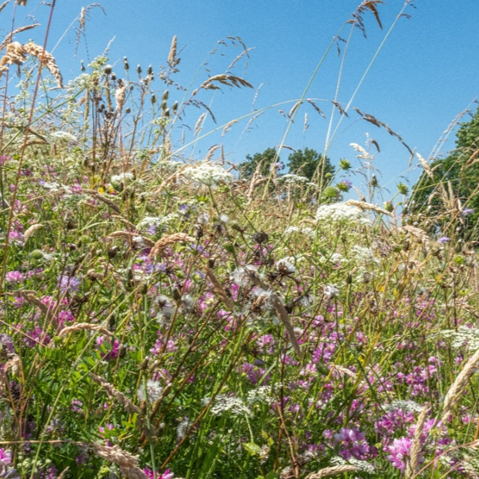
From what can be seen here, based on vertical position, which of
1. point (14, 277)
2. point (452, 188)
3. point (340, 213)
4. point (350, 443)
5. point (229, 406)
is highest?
point (452, 188)

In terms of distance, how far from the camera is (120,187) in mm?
2381

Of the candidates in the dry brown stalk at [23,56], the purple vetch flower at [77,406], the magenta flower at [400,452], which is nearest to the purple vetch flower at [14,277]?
the purple vetch flower at [77,406]

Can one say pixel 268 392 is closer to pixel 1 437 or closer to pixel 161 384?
pixel 161 384

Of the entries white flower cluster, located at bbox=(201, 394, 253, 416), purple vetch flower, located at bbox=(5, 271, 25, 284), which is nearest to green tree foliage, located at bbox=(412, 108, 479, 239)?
white flower cluster, located at bbox=(201, 394, 253, 416)

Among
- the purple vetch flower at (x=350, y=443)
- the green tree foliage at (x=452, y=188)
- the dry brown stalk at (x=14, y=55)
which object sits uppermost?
the green tree foliage at (x=452, y=188)

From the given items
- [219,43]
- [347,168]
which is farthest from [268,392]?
[219,43]

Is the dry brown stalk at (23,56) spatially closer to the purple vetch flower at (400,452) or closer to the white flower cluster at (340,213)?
the white flower cluster at (340,213)

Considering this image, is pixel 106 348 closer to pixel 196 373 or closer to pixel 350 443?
pixel 196 373

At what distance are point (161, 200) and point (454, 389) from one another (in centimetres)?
241

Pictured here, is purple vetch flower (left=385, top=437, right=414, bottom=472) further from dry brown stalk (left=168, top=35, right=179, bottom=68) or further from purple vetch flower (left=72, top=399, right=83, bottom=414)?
dry brown stalk (left=168, top=35, right=179, bottom=68)

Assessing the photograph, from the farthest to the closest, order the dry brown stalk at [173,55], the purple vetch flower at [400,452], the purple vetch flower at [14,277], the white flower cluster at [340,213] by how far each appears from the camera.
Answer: the dry brown stalk at [173,55] → the purple vetch flower at [14,277] → the white flower cluster at [340,213] → the purple vetch flower at [400,452]

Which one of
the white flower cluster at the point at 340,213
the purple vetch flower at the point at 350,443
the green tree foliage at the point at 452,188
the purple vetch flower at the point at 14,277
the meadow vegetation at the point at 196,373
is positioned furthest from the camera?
the green tree foliage at the point at 452,188

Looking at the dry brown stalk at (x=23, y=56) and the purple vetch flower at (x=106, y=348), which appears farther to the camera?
the purple vetch flower at (x=106, y=348)

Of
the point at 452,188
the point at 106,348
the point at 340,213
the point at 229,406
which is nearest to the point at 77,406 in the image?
the point at 106,348
